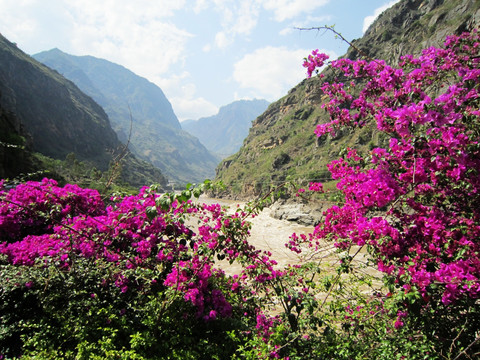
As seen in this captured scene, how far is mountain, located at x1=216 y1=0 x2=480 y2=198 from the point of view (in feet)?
165

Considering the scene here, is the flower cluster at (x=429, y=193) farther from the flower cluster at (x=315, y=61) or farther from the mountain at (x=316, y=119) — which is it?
the mountain at (x=316, y=119)

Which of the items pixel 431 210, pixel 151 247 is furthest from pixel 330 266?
pixel 151 247

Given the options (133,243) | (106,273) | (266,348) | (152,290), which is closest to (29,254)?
(106,273)

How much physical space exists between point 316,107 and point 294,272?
83.0m

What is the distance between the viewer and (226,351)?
3354 mm

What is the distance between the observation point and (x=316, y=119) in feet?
242

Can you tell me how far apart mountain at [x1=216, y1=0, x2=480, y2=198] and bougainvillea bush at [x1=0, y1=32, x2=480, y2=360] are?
116ft

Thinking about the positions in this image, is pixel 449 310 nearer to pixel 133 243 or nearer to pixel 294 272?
pixel 294 272

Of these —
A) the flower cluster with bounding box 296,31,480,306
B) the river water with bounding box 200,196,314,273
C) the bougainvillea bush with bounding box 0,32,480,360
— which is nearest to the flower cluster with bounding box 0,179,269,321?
the bougainvillea bush with bounding box 0,32,480,360

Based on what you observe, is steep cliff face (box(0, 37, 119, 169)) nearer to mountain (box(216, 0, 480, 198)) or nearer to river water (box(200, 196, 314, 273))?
mountain (box(216, 0, 480, 198))

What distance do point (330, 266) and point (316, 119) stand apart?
75.1 m

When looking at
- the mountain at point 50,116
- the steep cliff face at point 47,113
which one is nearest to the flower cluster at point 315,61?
the mountain at point 50,116

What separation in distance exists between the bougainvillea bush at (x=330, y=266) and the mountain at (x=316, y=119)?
1392 inches

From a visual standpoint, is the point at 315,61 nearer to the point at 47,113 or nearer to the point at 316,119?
the point at 316,119
